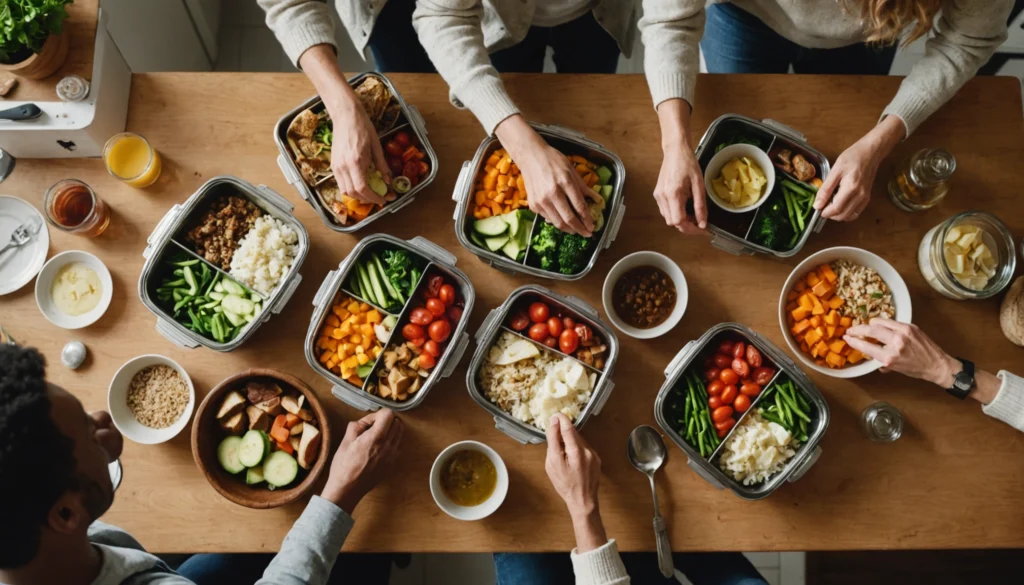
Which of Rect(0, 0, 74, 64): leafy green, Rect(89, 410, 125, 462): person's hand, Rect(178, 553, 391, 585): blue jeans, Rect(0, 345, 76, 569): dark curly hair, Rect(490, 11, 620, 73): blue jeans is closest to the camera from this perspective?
Rect(0, 345, 76, 569): dark curly hair

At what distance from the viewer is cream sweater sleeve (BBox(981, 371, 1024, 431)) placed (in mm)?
1914

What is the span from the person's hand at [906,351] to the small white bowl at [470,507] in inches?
44.3

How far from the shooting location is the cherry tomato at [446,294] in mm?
1975

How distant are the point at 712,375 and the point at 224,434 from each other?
149cm

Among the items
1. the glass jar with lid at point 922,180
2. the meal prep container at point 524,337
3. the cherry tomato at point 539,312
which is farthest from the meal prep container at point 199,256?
the glass jar with lid at point 922,180

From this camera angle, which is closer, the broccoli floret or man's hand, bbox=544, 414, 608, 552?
man's hand, bbox=544, 414, 608, 552

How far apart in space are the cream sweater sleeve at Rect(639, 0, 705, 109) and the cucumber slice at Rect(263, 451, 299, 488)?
1.60 m

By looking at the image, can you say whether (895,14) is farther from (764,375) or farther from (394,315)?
(394,315)

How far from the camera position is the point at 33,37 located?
6.27ft

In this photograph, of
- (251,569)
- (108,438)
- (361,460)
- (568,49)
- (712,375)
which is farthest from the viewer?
(568,49)

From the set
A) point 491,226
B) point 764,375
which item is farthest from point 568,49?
point 764,375

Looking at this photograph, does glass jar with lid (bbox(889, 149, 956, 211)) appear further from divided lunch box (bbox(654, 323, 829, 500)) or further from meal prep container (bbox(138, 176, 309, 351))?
meal prep container (bbox(138, 176, 309, 351))

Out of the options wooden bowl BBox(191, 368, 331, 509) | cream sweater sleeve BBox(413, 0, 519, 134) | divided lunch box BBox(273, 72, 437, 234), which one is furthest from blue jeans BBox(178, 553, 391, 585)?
cream sweater sleeve BBox(413, 0, 519, 134)

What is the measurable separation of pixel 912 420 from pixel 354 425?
1.72m
